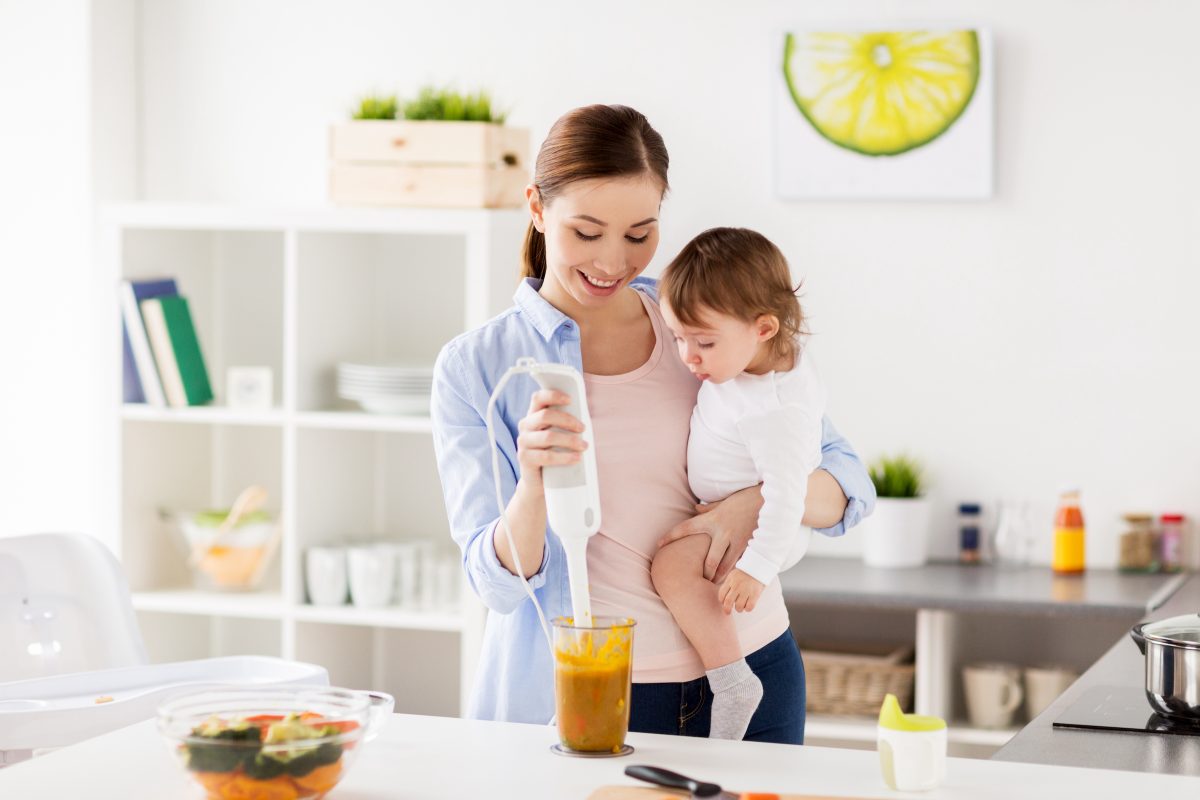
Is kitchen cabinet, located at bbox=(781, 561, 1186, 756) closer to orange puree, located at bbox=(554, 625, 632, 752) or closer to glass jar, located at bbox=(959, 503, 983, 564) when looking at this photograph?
glass jar, located at bbox=(959, 503, 983, 564)

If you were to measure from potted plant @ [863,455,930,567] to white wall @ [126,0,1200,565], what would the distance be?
117 mm

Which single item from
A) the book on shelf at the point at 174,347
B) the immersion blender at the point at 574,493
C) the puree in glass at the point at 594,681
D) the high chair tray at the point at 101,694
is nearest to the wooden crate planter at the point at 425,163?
the book on shelf at the point at 174,347

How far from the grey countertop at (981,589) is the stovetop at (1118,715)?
0.90 meters

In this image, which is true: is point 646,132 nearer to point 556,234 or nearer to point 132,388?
point 556,234

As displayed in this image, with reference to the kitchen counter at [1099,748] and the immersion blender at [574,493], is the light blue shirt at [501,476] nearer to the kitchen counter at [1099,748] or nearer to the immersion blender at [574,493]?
the immersion blender at [574,493]

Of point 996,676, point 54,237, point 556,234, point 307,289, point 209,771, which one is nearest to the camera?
point 209,771

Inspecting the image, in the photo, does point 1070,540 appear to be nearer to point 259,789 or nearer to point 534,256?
point 534,256

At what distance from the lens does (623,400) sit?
1.90m

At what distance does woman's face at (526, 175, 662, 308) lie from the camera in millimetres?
1795

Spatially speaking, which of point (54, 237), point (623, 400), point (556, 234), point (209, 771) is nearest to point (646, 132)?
point (556, 234)

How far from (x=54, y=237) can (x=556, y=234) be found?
2.38 meters

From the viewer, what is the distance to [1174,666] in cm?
180

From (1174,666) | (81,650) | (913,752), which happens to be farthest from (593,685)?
(81,650)

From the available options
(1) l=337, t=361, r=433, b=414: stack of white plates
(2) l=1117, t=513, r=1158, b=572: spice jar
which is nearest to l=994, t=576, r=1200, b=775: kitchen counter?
(2) l=1117, t=513, r=1158, b=572: spice jar
